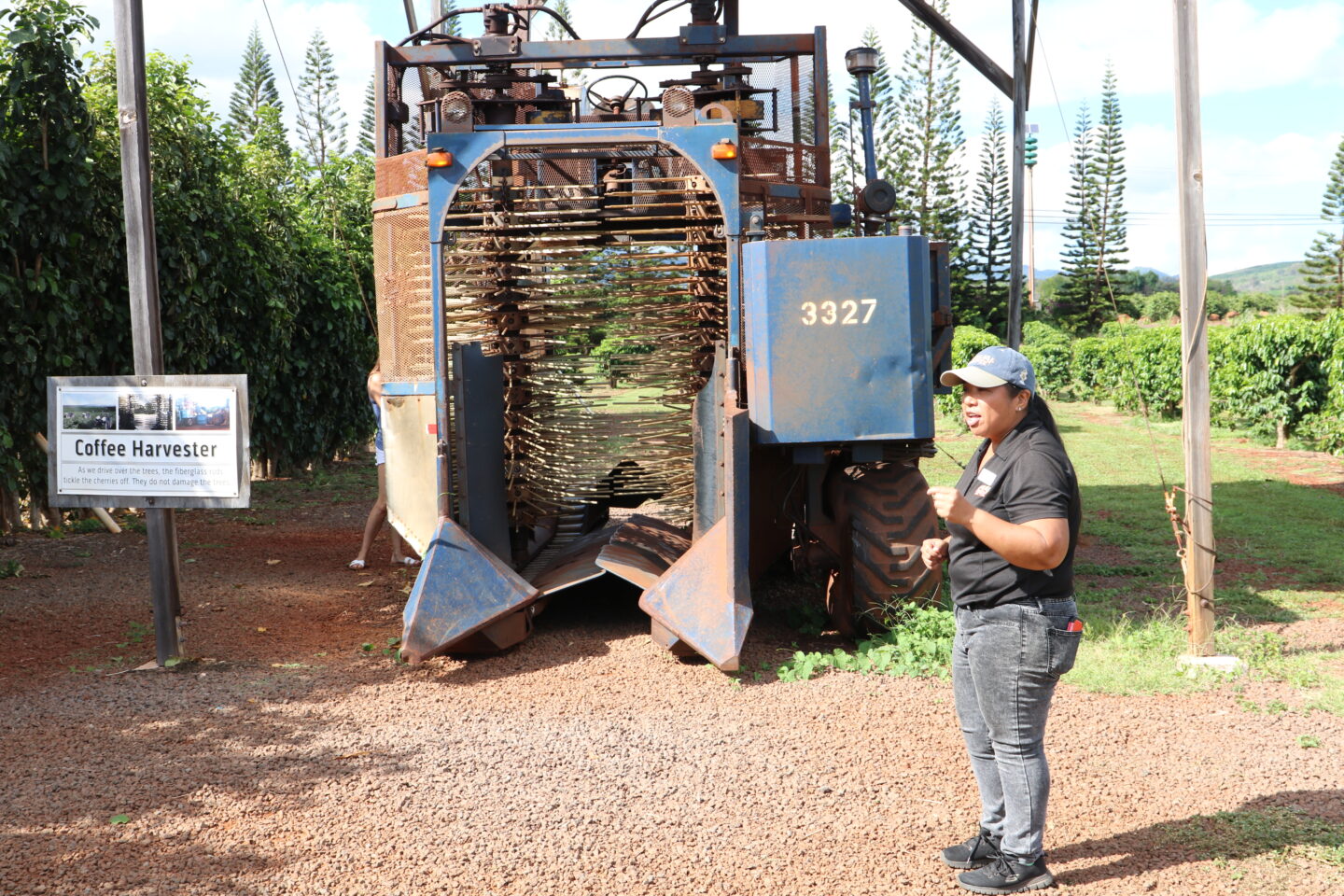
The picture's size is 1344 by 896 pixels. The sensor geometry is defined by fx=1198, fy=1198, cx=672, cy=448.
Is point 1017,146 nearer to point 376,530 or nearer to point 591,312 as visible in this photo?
point 591,312

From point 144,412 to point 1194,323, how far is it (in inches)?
224

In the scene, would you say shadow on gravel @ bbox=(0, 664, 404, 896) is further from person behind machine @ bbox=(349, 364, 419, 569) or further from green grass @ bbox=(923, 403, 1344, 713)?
green grass @ bbox=(923, 403, 1344, 713)

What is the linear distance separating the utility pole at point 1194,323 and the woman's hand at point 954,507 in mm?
A: 3467

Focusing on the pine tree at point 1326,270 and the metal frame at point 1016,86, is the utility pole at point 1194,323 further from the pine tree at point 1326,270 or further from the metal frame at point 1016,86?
the pine tree at point 1326,270

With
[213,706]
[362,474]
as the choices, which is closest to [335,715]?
[213,706]

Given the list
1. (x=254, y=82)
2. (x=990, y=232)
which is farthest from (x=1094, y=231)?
(x=254, y=82)

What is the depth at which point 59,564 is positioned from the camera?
9484 mm

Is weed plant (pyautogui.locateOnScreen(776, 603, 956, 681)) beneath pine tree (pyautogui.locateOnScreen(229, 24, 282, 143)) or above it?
beneath

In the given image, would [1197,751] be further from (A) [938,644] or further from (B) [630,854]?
(B) [630,854]

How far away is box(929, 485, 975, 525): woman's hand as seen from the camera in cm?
358

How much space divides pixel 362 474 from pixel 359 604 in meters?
8.70

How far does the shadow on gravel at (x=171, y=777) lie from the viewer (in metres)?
4.04

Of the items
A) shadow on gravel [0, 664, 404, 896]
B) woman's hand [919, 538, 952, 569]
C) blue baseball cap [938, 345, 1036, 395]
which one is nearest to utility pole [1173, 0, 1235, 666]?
woman's hand [919, 538, 952, 569]

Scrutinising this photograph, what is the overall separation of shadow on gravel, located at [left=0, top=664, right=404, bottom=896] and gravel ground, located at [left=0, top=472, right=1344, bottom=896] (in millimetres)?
14
